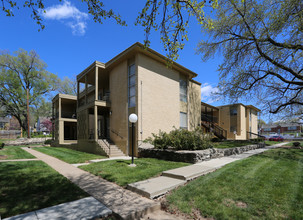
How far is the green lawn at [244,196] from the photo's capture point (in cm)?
332

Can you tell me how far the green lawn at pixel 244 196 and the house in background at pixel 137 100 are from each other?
23.1 feet

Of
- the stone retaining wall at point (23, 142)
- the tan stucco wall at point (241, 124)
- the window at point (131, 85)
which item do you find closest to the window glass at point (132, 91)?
the window at point (131, 85)

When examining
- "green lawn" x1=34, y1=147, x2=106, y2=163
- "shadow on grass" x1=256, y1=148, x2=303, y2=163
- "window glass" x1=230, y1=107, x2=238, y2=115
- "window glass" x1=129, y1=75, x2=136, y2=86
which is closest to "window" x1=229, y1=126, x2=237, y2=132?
"window glass" x1=230, y1=107, x2=238, y2=115

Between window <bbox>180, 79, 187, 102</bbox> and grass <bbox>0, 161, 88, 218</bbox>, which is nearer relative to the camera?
grass <bbox>0, 161, 88, 218</bbox>

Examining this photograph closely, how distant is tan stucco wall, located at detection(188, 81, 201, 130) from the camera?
643 inches

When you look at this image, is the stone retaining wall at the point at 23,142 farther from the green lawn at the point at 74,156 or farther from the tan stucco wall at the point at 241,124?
the tan stucco wall at the point at 241,124

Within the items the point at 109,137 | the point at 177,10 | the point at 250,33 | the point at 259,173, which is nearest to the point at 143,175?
the point at 259,173

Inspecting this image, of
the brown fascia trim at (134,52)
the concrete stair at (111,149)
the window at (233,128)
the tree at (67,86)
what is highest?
the tree at (67,86)

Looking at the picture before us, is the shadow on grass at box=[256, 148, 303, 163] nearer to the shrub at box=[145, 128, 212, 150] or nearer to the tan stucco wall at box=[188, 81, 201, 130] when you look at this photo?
the shrub at box=[145, 128, 212, 150]

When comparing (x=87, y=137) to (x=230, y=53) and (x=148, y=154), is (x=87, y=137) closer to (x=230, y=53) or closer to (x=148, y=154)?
(x=148, y=154)

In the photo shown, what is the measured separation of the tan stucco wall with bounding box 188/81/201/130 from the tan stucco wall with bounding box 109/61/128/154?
6.89 meters

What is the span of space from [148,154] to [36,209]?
7.28m

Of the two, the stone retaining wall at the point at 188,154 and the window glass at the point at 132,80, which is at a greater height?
the window glass at the point at 132,80

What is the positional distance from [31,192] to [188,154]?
629 cm
